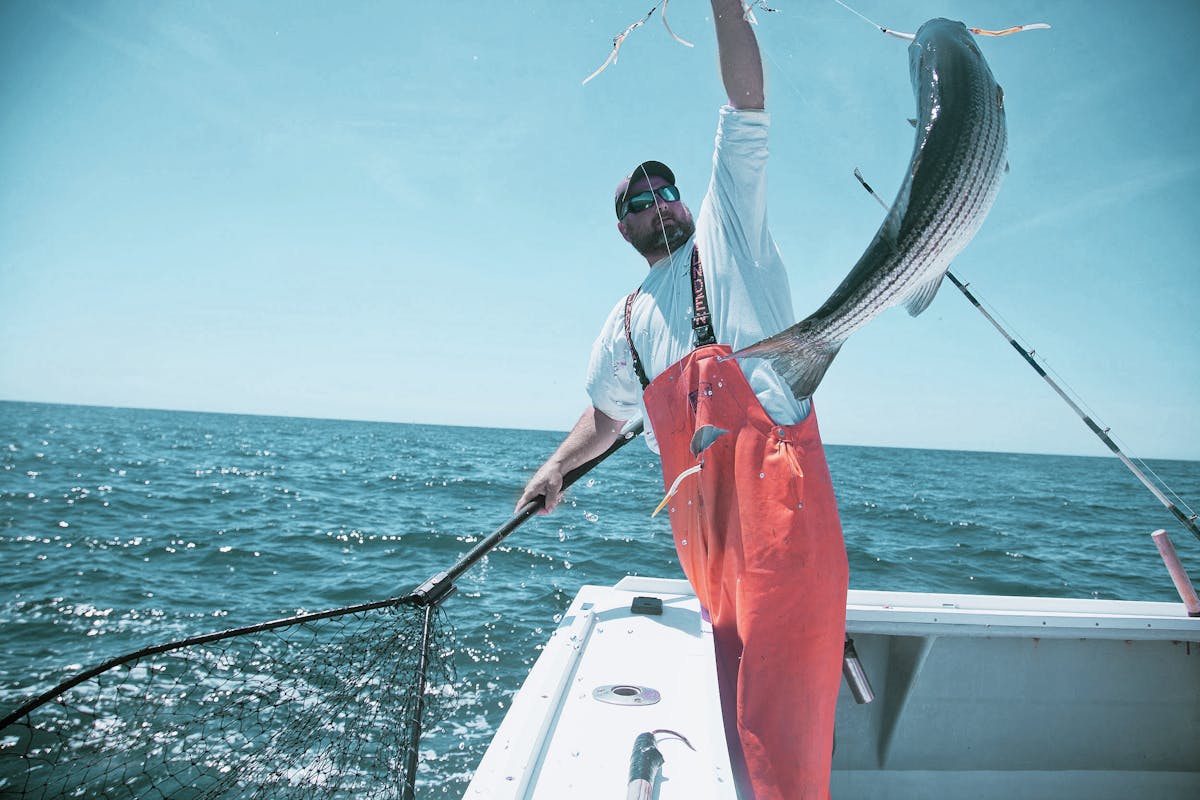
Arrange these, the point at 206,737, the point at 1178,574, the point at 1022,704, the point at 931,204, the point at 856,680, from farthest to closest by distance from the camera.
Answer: the point at 206,737 < the point at 1022,704 < the point at 1178,574 < the point at 856,680 < the point at 931,204

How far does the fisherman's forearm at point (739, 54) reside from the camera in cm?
171

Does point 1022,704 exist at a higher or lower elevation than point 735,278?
lower

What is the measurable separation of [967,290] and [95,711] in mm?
7019

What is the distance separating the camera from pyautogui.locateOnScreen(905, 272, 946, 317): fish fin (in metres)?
1.43

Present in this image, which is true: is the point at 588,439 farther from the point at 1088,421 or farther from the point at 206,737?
the point at 206,737

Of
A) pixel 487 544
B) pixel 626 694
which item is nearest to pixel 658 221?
pixel 487 544

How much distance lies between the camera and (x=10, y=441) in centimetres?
3238

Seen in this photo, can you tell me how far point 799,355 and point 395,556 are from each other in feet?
32.9

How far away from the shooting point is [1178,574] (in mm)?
3023

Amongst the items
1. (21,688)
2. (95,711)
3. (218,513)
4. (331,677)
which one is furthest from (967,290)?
(218,513)

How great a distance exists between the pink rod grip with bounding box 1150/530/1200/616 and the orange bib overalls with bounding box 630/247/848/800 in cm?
242

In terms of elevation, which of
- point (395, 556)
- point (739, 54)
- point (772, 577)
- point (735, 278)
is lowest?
point (395, 556)

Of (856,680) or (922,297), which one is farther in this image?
(856,680)

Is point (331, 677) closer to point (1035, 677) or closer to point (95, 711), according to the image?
point (95, 711)
